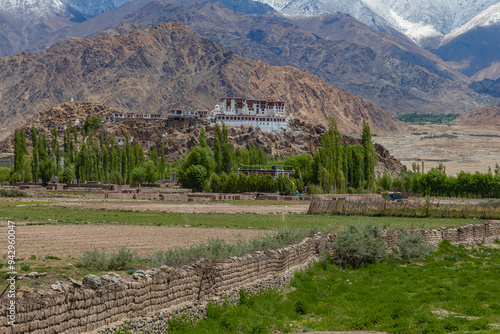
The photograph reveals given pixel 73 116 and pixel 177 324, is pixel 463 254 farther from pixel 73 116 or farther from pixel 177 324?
pixel 73 116

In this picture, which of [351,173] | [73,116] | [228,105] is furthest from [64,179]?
[73,116]

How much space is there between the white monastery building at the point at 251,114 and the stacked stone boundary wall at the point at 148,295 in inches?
5835

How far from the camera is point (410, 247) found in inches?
1013

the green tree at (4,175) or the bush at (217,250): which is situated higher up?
the green tree at (4,175)

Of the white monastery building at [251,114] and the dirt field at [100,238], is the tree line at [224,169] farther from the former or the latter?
the white monastery building at [251,114]

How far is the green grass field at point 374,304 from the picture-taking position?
13680mm

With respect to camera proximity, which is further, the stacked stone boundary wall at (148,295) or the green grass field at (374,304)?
the green grass field at (374,304)

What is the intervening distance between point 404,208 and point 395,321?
36594 mm

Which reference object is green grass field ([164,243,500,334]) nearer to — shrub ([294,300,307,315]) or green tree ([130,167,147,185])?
shrub ([294,300,307,315])

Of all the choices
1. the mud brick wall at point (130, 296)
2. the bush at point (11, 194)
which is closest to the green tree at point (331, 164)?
the bush at point (11, 194)

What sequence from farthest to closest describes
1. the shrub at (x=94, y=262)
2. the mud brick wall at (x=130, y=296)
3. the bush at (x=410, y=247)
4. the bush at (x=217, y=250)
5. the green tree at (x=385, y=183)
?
the green tree at (x=385, y=183), the bush at (x=410, y=247), the shrub at (x=94, y=262), the bush at (x=217, y=250), the mud brick wall at (x=130, y=296)

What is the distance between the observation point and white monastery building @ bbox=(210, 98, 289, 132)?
17288 cm

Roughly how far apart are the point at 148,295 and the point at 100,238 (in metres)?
14.3

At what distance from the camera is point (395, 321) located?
1447 cm
